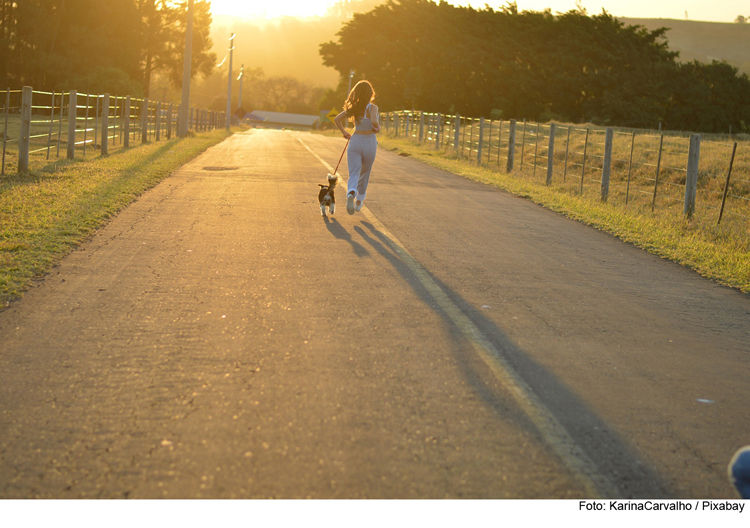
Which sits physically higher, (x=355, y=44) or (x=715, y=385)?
(x=355, y=44)

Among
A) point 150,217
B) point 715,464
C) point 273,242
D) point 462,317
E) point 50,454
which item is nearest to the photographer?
point 50,454

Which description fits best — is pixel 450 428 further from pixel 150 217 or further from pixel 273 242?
pixel 150 217

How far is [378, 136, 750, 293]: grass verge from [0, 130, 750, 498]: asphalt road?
712 mm

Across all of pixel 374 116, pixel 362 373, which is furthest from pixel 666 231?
pixel 362 373

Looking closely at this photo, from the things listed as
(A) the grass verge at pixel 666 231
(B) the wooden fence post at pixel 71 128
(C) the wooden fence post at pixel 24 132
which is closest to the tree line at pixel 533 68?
(A) the grass verge at pixel 666 231

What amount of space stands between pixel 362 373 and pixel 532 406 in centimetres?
100

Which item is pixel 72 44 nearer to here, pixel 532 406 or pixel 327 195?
pixel 327 195

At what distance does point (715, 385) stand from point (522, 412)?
1.55 meters

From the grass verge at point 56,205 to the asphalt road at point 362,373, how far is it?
0.30 metres

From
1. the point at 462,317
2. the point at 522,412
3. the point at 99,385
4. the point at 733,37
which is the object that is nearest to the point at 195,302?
the point at 99,385

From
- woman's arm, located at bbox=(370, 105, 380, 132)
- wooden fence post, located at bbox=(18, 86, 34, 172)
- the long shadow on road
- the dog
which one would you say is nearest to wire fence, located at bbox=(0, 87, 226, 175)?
wooden fence post, located at bbox=(18, 86, 34, 172)

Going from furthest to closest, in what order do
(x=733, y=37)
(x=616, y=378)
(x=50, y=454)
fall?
(x=733, y=37)
(x=616, y=378)
(x=50, y=454)

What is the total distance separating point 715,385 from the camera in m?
4.63

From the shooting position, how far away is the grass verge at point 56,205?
265 inches
